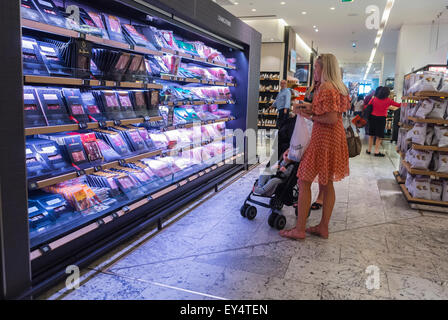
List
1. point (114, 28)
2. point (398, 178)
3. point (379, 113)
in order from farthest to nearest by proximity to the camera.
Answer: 1. point (379, 113)
2. point (398, 178)
3. point (114, 28)

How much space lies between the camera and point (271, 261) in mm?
2963

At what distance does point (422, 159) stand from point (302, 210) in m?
2.12

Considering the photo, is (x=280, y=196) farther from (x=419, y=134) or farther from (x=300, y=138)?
(x=419, y=134)

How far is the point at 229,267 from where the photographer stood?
111 inches

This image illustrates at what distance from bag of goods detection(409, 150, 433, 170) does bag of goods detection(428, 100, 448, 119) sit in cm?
45

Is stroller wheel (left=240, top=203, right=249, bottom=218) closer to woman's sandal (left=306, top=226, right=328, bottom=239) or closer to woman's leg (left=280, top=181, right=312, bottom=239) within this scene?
woman's leg (left=280, top=181, right=312, bottom=239)

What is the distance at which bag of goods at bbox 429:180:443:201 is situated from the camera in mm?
4531

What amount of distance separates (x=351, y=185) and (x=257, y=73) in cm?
253

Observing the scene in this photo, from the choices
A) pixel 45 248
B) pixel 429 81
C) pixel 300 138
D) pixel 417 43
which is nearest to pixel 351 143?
pixel 300 138

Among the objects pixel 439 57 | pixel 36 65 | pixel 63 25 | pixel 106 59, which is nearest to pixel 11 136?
pixel 36 65

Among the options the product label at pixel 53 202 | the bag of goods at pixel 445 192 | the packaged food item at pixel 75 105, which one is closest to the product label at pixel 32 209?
the product label at pixel 53 202

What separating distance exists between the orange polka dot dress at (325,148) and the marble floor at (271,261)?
67 cm

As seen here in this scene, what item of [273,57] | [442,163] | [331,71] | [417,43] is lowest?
[442,163]

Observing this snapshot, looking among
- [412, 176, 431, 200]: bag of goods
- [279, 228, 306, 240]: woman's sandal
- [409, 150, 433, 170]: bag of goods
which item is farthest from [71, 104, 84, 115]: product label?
[412, 176, 431, 200]: bag of goods
